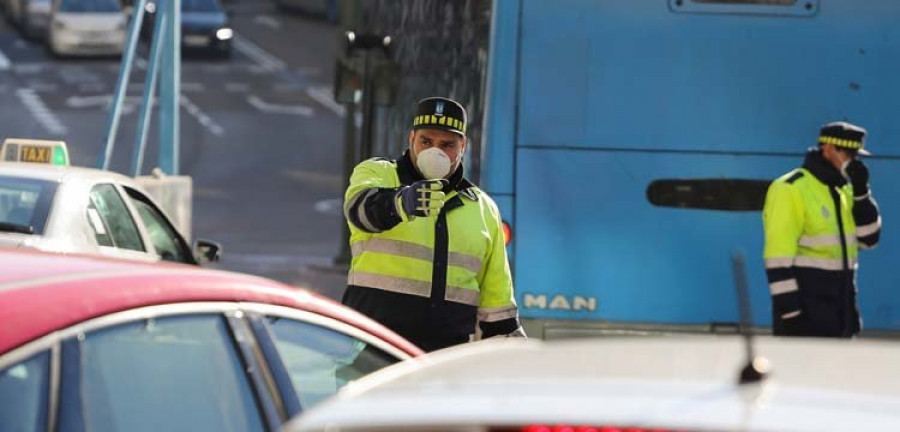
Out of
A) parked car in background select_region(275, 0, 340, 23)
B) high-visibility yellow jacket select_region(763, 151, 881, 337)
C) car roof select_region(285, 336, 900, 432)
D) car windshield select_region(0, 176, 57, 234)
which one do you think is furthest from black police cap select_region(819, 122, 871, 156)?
parked car in background select_region(275, 0, 340, 23)

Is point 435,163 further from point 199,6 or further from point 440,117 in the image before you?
→ point 199,6

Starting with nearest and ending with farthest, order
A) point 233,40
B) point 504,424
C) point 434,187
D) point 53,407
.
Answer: point 504,424 < point 53,407 < point 434,187 < point 233,40

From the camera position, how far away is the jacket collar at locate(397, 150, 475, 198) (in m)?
7.08

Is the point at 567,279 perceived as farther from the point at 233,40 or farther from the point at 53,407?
the point at 233,40

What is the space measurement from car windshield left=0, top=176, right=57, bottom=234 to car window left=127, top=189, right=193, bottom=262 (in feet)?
3.43

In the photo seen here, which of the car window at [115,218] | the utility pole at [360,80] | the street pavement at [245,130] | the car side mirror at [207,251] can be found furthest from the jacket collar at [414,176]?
the street pavement at [245,130]

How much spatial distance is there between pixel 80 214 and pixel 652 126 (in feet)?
A: 8.85

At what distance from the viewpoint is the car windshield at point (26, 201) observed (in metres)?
8.75

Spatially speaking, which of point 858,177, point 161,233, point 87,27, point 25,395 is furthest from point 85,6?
point 25,395

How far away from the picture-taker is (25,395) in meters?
3.99

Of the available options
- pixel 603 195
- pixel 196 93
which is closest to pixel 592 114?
pixel 603 195

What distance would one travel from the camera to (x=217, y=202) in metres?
28.8

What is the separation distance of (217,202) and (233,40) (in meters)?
21.8

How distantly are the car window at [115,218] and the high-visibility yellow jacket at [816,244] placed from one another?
2855 millimetres
